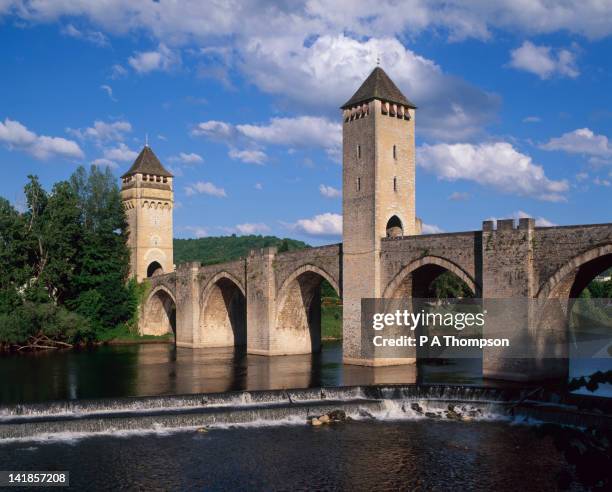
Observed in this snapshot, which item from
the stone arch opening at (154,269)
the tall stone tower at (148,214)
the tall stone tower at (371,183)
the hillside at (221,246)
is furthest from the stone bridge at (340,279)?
the hillside at (221,246)

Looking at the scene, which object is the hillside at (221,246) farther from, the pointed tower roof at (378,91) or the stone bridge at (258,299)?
the pointed tower roof at (378,91)

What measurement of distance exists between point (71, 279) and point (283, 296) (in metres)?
18.2

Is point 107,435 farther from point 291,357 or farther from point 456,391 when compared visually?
point 291,357

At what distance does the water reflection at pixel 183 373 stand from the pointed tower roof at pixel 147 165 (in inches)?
728

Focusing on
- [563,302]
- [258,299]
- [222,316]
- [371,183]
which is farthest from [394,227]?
[222,316]

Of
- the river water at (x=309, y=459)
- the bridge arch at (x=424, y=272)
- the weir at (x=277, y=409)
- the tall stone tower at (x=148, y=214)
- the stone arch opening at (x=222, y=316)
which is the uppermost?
the tall stone tower at (x=148, y=214)

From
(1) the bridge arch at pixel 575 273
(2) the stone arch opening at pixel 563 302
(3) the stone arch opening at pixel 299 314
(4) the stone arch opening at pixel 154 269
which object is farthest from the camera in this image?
(4) the stone arch opening at pixel 154 269

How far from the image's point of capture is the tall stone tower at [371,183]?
2783cm

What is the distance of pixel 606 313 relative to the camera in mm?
50906

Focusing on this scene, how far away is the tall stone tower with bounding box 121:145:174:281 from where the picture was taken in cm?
5025

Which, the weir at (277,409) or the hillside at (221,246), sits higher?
the hillside at (221,246)

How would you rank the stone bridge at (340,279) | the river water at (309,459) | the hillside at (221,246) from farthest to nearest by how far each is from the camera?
the hillside at (221,246) → the stone bridge at (340,279) → the river water at (309,459)

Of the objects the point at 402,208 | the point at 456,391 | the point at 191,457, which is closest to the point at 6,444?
the point at 191,457

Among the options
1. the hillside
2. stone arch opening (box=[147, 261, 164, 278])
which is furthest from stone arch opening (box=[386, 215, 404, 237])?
the hillside
